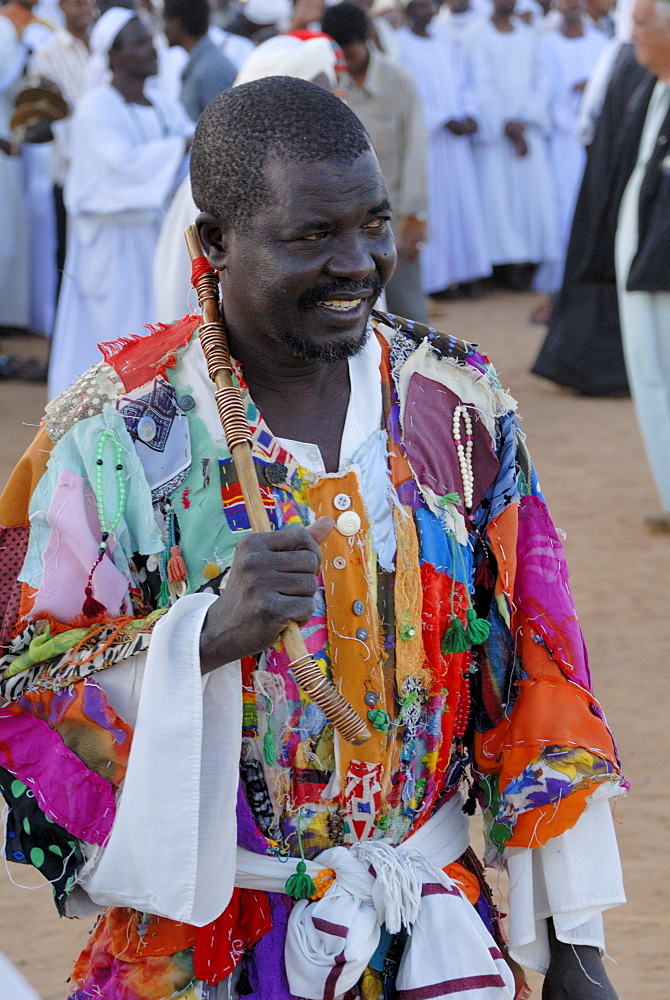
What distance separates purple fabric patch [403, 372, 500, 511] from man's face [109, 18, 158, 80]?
19.6ft

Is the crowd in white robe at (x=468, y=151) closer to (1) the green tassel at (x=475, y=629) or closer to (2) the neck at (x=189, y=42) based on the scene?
(2) the neck at (x=189, y=42)

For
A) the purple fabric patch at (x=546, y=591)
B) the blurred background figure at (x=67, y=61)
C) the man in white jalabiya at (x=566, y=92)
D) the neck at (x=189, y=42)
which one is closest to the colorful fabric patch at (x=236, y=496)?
the purple fabric patch at (x=546, y=591)

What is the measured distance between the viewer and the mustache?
195cm

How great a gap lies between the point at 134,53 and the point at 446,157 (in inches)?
256

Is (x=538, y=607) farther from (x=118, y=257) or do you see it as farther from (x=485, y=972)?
(x=118, y=257)

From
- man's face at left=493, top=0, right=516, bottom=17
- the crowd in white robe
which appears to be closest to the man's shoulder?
the crowd in white robe

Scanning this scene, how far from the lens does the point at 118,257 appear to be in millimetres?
8016

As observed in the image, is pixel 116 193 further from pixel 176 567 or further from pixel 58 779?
pixel 58 779

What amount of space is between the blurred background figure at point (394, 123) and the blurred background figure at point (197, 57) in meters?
0.72

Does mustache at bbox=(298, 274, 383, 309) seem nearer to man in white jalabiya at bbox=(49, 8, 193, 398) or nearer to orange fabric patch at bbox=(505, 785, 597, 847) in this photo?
orange fabric patch at bbox=(505, 785, 597, 847)

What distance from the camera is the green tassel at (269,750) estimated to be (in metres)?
1.96

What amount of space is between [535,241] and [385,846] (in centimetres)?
1263

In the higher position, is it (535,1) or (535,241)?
(535,1)

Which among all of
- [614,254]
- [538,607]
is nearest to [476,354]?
[538,607]
